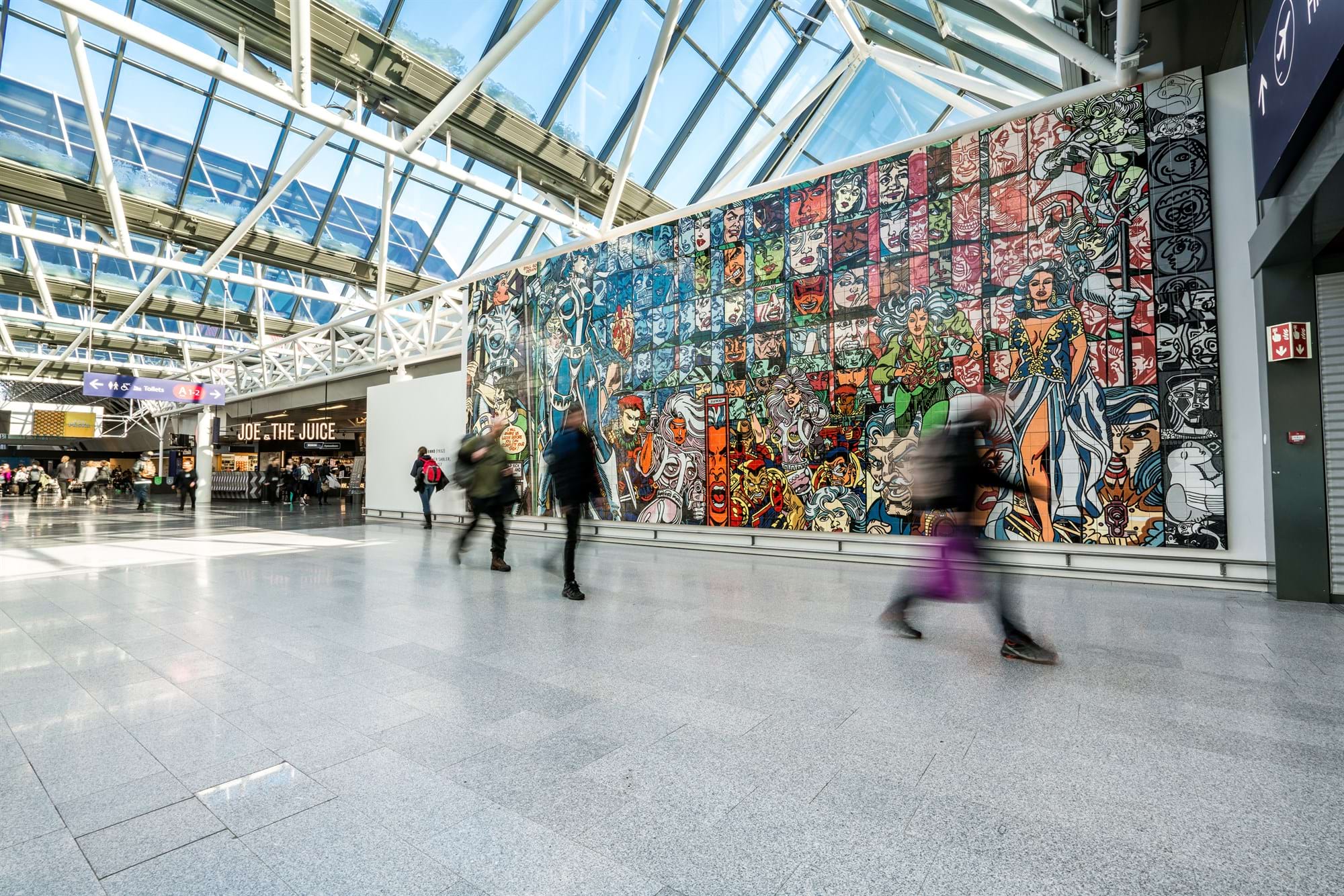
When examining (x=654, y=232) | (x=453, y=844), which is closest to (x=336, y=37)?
(x=654, y=232)

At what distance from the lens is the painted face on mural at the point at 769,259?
10.0 metres

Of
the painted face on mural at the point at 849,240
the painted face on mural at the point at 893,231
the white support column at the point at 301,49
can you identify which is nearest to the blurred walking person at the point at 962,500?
the painted face on mural at the point at 893,231

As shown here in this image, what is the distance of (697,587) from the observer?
7336 millimetres

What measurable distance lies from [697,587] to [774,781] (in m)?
4.63

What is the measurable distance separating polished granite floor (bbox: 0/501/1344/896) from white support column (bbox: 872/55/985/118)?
8537 millimetres

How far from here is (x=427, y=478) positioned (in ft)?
49.0

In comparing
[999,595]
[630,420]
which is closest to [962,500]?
[999,595]

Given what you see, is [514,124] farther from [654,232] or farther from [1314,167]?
[1314,167]

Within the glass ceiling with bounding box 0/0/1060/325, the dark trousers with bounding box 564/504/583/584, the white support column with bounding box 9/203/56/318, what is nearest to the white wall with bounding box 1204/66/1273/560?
the glass ceiling with bounding box 0/0/1060/325

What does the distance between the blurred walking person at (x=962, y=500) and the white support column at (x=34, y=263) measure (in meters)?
23.1

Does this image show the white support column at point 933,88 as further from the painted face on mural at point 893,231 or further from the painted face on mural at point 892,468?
the painted face on mural at point 892,468

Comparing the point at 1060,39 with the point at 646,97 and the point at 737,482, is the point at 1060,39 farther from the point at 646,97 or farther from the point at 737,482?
the point at 737,482

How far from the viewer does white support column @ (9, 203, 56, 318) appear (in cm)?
1695

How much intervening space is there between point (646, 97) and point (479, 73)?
8.76 feet
